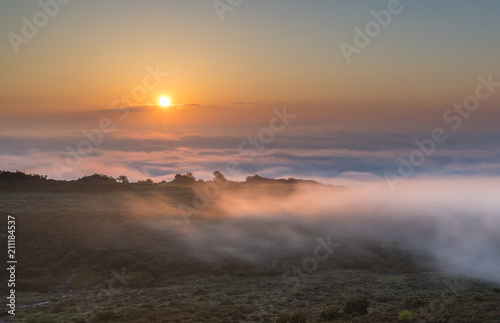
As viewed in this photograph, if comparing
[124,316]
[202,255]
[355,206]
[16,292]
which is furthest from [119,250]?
[355,206]

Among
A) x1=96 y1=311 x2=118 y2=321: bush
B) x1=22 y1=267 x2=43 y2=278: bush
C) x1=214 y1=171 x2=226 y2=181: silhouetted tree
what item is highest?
x1=214 y1=171 x2=226 y2=181: silhouetted tree

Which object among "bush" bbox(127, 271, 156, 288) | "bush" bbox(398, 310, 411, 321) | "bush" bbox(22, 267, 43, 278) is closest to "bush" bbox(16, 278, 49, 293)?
"bush" bbox(22, 267, 43, 278)

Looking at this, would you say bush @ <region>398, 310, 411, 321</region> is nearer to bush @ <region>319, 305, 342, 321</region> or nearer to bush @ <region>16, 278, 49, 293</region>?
bush @ <region>319, 305, 342, 321</region>

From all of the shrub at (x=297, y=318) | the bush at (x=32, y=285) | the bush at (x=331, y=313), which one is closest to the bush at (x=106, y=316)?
the bush at (x=32, y=285)

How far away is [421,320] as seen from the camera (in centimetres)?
3162

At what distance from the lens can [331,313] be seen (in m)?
35.8

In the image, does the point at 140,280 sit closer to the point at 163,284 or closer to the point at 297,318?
the point at 163,284

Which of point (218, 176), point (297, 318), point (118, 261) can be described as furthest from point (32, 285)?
point (218, 176)

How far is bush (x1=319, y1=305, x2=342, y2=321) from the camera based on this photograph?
35.6m

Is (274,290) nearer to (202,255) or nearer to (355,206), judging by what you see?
(202,255)

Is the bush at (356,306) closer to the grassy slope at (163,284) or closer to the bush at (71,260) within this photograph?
the grassy slope at (163,284)

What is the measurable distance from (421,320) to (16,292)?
37.2 meters

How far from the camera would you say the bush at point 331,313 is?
117ft

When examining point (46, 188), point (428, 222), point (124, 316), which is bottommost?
point (124, 316)
